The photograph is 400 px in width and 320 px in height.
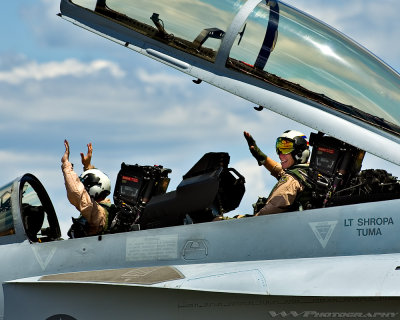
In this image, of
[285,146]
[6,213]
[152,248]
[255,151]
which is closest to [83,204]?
[6,213]

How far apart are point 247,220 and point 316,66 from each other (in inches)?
59.1

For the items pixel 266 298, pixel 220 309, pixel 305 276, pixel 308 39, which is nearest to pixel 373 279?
pixel 305 276

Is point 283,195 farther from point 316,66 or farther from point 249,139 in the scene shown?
point 249,139

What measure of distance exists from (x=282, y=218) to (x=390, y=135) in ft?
3.82

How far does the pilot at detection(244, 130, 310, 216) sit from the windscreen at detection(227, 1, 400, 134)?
37.9 inches

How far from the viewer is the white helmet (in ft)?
29.2

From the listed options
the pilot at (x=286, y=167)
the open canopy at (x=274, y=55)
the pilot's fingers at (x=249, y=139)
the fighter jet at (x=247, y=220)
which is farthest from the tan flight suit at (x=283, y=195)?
the pilot's fingers at (x=249, y=139)

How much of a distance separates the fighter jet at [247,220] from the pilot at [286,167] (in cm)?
26

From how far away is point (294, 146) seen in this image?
25.9 ft

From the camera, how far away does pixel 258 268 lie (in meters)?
5.62

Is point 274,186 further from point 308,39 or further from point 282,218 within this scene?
point 308,39

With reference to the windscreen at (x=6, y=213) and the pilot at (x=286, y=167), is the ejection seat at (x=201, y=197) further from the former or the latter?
the windscreen at (x=6, y=213)

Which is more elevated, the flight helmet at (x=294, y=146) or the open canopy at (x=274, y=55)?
the open canopy at (x=274, y=55)

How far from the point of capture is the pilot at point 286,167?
6.43 metres
